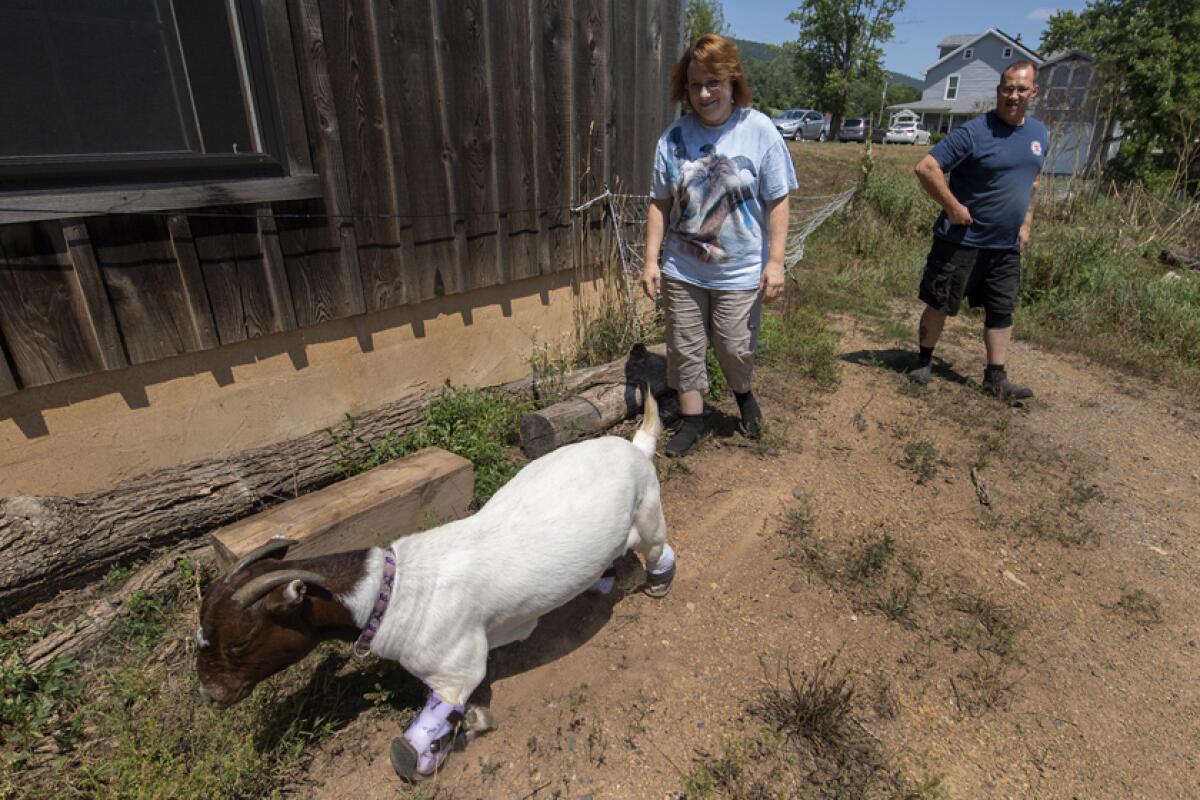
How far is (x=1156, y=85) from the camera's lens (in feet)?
48.3

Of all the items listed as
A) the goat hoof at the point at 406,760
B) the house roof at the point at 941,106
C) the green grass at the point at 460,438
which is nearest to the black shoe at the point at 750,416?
the green grass at the point at 460,438

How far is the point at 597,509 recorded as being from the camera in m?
2.52

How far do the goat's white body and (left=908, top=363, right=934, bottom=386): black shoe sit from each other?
156 inches

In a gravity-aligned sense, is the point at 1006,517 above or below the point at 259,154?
below

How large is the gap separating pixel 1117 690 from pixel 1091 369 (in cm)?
448

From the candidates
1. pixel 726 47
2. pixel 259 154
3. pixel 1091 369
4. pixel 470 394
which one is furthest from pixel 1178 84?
pixel 259 154

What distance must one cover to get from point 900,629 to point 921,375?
10.5 feet

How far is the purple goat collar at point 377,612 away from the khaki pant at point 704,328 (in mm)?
2479

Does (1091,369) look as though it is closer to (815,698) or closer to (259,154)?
(815,698)

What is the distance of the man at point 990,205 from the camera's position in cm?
462

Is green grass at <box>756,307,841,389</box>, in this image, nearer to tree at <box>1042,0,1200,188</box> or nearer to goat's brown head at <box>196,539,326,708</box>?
goat's brown head at <box>196,539,326,708</box>

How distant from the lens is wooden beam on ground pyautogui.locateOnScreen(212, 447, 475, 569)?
9.95ft

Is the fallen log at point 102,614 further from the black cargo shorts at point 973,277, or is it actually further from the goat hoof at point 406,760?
the black cargo shorts at point 973,277

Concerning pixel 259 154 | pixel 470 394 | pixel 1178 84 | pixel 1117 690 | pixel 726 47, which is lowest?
pixel 1117 690
